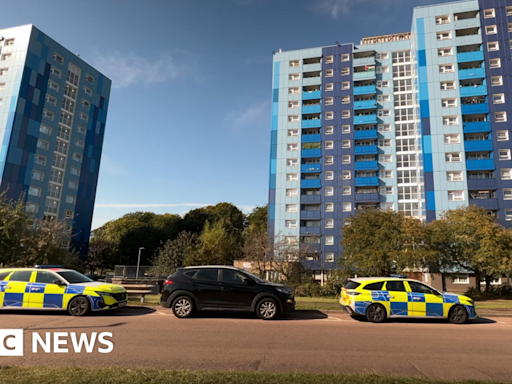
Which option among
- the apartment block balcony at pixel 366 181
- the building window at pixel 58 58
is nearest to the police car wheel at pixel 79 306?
the apartment block balcony at pixel 366 181

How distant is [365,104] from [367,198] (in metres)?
15.3

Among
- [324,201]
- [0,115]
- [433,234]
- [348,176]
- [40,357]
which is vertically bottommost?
[40,357]

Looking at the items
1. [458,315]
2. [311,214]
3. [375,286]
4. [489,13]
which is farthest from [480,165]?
[375,286]

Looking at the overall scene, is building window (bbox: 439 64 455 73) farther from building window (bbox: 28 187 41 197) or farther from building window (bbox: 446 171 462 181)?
building window (bbox: 28 187 41 197)

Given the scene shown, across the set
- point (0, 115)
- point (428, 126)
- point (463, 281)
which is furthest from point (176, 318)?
point (0, 115)

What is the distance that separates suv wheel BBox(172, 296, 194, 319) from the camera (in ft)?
37.2

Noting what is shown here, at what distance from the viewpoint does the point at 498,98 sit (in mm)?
46562

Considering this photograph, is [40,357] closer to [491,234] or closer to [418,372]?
[418,372]

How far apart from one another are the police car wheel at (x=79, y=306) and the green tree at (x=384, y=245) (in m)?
19.5

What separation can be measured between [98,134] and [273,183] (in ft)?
116

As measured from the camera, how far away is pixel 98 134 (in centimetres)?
6438

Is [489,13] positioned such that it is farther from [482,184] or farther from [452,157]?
[482,184]

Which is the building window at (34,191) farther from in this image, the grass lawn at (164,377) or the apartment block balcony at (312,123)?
the grass lawn at (164,377)

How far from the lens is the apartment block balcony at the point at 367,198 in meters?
50.3
